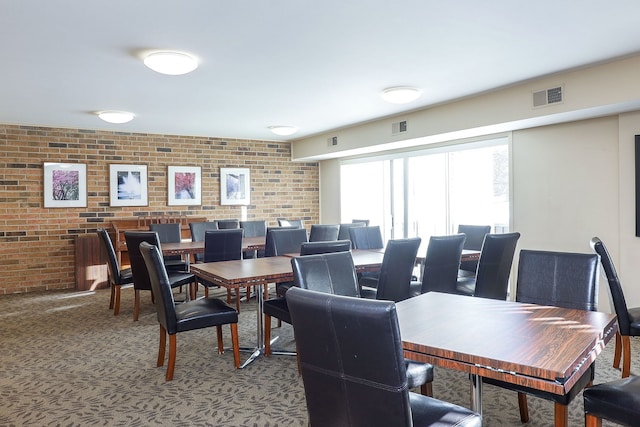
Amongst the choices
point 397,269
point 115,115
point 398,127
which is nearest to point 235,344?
point 397,269

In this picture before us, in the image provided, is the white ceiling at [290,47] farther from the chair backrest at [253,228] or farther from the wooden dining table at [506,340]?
the chair backrest at [253,228]

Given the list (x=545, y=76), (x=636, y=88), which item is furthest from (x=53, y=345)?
(x=636, y=88)

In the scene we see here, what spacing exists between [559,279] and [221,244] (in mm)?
3194

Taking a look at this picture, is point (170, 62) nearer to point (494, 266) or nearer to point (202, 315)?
point (202, 315)

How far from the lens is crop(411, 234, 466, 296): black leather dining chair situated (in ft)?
11.3

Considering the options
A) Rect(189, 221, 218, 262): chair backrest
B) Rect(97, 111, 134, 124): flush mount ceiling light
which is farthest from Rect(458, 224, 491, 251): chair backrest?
Rect(97, 111, 134, 124): flush mount ceiling light

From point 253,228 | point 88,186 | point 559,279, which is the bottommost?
point 559,279

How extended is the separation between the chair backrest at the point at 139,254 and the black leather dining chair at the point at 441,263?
2.52 meters

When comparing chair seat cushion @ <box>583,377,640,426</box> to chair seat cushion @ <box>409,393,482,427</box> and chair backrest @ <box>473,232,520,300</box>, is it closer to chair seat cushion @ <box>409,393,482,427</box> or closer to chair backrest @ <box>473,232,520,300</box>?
A: chair seat cushion @ <box>409,393,482,427</box>

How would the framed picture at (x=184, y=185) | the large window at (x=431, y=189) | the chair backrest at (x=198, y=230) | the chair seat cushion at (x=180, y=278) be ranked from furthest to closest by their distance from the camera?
the framed picture at (x=184, y=185) → the chair backrest at (x=198, y=230) → the large window at (x=431, y=189) → the chair seat cushion at (x=180, y=278)

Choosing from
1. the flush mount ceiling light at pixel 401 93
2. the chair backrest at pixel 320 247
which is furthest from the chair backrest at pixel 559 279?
the flush mount ceiling light at pixel 401 93

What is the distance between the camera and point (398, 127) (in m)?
5.86

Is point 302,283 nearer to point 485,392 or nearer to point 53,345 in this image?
point 485,392

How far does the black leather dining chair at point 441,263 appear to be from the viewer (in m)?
3.45
